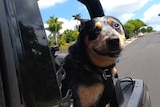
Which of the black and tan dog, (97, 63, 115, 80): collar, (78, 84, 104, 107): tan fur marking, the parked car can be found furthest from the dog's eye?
the parked car

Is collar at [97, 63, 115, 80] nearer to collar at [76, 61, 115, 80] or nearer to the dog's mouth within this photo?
collar at [76, 61, 115, 80]

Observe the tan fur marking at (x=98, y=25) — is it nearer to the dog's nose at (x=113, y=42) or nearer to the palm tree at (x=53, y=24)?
the dog's nose at (x=113, y=42)

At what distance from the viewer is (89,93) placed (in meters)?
3.07

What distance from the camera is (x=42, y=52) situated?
5.10ft

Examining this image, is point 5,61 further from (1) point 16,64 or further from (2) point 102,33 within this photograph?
(2) point 102,33

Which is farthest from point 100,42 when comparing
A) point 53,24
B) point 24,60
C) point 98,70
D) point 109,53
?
point 24,60

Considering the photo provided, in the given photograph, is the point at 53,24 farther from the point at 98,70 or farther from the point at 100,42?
the point at 98,70

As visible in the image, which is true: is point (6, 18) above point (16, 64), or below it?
above

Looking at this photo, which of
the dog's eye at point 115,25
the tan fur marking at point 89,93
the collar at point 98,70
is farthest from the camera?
the dog's eye at point 115,25

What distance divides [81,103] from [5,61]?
1673 millimetres

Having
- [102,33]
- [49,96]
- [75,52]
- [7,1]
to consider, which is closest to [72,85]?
[75,52]

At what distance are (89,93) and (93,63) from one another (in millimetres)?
282

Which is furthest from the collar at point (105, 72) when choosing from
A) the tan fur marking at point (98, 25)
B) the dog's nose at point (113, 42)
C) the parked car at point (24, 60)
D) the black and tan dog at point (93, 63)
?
the parked car at point (24, 60)

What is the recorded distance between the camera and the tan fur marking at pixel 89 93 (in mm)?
2998
